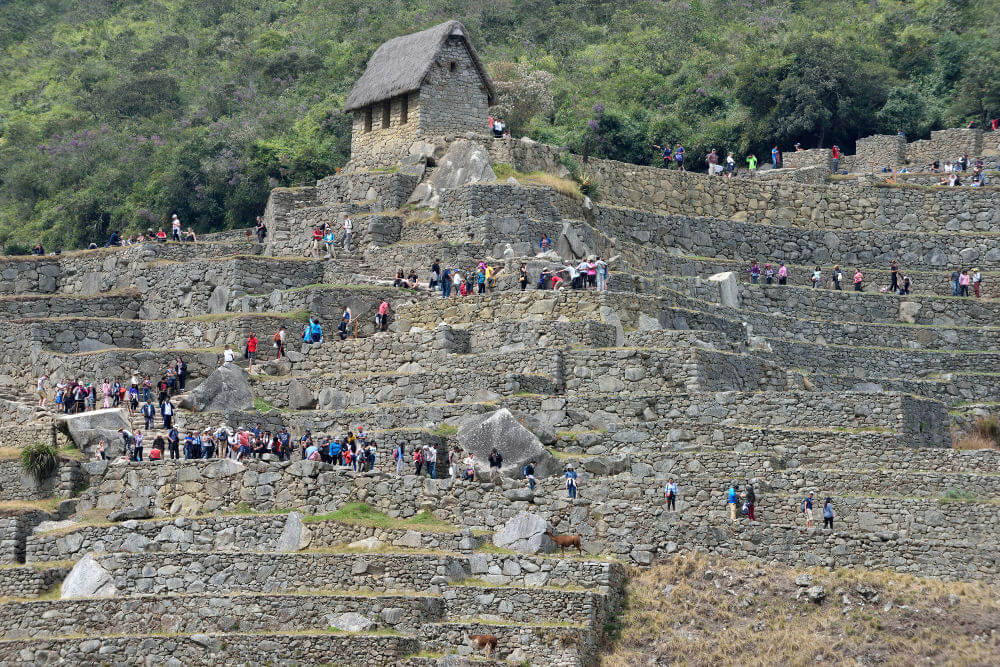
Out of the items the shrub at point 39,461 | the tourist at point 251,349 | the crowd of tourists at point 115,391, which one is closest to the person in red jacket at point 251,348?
the tourist at point 251,349

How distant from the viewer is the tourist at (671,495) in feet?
137

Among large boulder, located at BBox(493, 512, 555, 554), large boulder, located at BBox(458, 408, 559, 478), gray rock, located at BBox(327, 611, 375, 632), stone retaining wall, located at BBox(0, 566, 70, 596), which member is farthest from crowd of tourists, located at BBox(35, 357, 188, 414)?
large boulder, located at BBox(493, 512, 555, 554)

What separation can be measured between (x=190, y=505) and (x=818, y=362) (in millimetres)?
20062

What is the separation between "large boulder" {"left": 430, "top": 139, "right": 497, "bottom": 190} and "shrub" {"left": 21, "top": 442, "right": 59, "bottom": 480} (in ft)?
58.6

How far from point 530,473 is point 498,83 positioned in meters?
36.2

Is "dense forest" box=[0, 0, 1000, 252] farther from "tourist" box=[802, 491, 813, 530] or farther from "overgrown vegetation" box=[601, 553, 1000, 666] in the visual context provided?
"overgrown vegetation" box=[601, 553, 1000, 666]

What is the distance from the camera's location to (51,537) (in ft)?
145

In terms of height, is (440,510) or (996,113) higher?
(996,113)

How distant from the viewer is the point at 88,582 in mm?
42750

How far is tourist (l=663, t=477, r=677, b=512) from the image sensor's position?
4172cm

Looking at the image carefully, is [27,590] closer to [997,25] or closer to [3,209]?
[3,209]

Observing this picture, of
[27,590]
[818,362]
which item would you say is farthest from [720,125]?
[27,590]

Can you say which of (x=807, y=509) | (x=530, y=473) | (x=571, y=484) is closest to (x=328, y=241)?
(x=530, y=473)

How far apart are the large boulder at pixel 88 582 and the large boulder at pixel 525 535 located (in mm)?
9237
